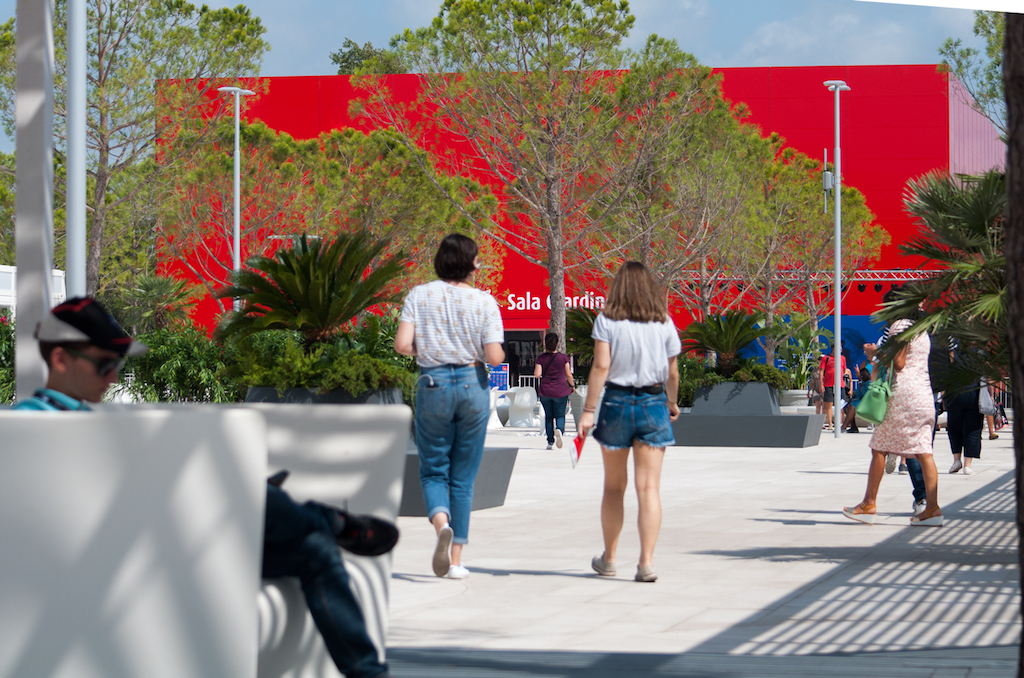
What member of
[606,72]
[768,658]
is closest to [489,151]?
[606,72]

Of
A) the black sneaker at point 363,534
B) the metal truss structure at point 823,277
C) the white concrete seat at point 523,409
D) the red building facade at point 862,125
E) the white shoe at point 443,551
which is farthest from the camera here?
the red building facade at point 862,125

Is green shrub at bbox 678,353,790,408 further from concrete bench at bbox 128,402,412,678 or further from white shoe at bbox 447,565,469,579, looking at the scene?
concrete bench at bbox 128,402,412,678

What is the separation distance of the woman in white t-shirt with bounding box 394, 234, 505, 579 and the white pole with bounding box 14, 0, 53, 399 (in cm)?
172

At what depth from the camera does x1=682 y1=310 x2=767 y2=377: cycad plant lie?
63.5 feet

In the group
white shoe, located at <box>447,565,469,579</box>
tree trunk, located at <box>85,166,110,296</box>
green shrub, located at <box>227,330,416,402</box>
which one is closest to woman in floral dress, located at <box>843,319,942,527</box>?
green shrub, located at <box>227,330,416,402</box>

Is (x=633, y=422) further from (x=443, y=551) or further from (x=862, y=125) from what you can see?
(x=862, y=125)

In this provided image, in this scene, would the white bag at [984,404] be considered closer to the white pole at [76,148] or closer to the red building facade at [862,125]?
the white pole at [76,148]

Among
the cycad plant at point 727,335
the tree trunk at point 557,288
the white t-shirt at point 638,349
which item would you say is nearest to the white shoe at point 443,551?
the white t-shirt at point 638,349

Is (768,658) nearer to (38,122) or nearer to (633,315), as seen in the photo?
(633,315)

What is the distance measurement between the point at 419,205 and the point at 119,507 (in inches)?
1304

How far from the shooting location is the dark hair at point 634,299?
256 inches

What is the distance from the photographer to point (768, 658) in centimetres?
446

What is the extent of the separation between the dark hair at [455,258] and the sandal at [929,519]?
13.3 feet

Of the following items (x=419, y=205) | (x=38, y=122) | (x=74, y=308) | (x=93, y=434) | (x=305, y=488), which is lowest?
(x=305, y=488)
